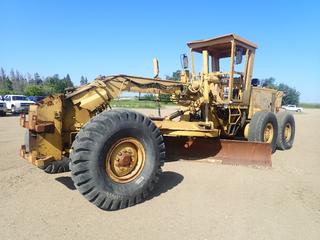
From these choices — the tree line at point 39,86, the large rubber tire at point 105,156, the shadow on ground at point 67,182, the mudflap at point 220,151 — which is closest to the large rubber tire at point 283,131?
the mudflap at point 220,151

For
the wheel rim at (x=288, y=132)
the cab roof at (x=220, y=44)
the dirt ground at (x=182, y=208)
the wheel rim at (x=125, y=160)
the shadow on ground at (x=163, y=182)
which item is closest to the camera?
the dirt ground at (x=182, y=208)

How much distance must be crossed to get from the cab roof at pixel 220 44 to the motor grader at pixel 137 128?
25 millimetres

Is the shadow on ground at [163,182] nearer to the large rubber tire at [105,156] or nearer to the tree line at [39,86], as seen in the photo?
the large rubber tire at [105,156]

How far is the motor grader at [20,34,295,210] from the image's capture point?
439 cm

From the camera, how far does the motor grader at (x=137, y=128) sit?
14.4 feet

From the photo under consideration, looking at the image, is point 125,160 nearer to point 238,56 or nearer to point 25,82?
point 238,56

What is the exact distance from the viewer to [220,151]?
23.2 ft

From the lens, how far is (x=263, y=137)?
803 cm

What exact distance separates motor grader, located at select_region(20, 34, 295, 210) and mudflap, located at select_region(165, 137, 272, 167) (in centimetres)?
2

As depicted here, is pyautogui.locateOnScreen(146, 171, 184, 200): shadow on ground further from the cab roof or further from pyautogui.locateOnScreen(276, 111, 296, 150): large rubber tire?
pyautogui.locateOnScreen(276, 111, 296, 150): large rubber tire

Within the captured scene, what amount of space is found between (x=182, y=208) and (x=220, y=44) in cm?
505

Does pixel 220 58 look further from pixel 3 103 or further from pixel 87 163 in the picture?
pixel 3 103

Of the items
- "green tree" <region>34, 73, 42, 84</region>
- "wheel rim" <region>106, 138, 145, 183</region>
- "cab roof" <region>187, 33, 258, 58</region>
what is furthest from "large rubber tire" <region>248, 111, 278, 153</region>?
"green tree" <region>34, 73, 42, 84</region>

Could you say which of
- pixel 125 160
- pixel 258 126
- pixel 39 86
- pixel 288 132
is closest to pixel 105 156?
pixel 125 160
